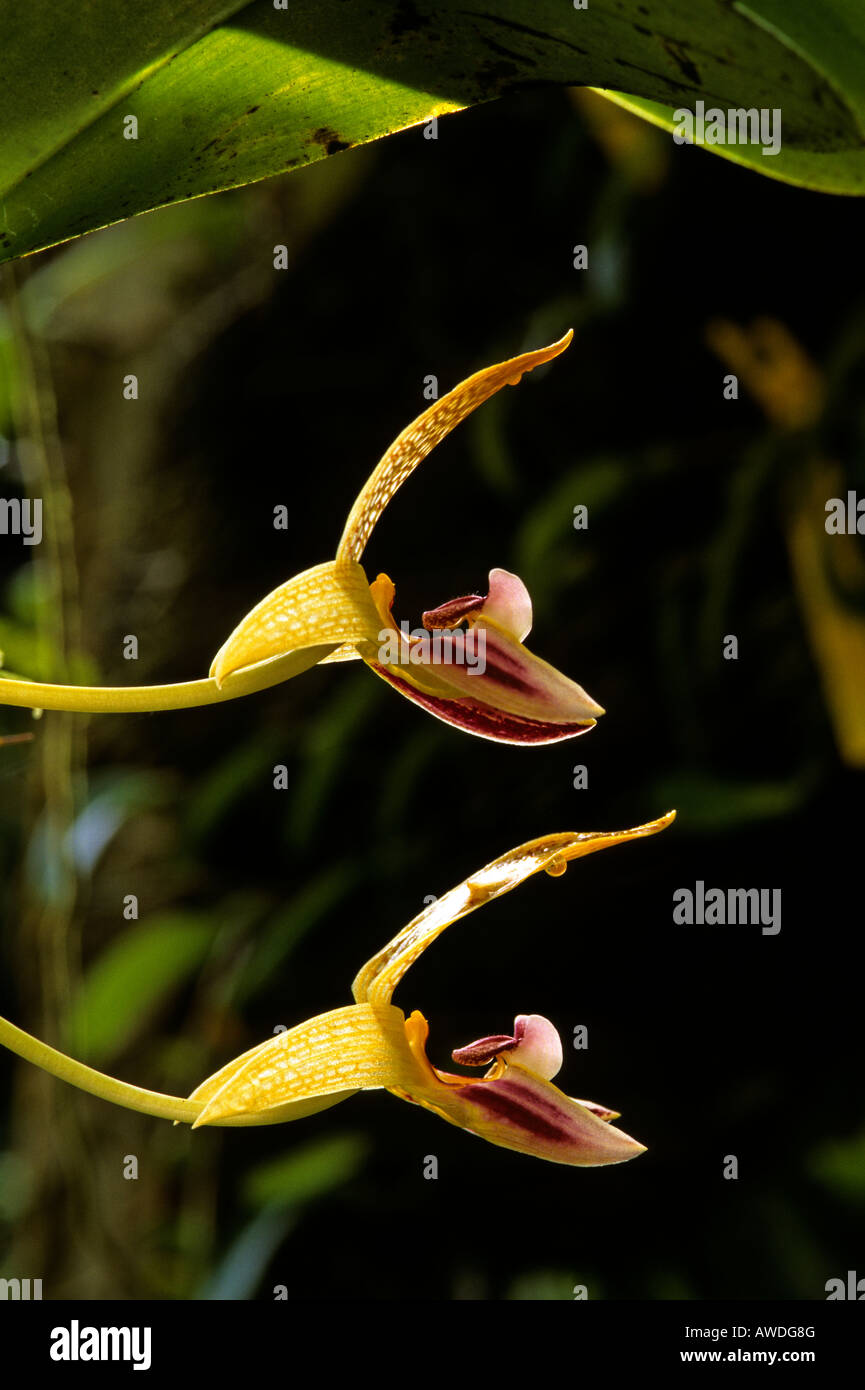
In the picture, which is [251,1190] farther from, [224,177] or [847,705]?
[224,177]

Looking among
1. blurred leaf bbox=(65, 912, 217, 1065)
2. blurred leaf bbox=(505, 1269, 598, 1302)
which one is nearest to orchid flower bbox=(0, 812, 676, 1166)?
blurred leaf bbox=(65, 912, 217, 1065)

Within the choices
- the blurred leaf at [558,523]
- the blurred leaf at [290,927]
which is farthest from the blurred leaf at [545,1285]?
the blurred leaf at [558,523]

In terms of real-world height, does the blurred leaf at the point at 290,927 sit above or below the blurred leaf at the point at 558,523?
below

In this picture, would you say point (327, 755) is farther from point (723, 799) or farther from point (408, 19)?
point (408, 19)

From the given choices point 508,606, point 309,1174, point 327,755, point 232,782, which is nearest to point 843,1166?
point 309,1174

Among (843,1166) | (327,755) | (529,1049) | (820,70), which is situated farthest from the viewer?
(327,755)

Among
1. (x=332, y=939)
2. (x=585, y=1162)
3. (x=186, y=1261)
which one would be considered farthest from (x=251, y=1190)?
(x=585, y=1162)

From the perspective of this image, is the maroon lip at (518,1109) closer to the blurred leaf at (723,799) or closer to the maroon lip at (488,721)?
the maroon lip at (488,721)
